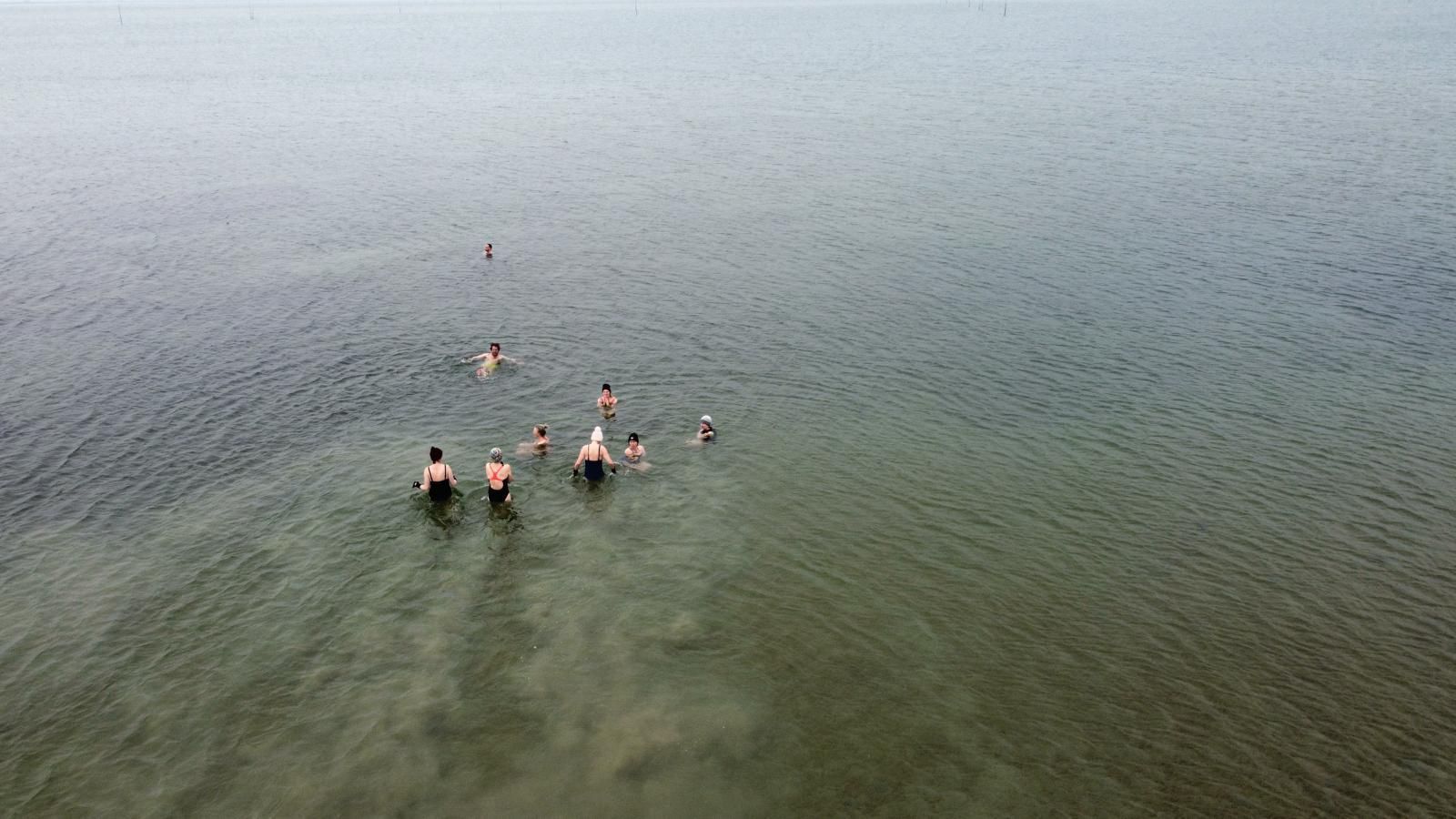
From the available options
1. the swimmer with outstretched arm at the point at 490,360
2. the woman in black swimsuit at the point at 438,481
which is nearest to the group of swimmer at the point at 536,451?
the woman in black swimsuit at the point at 438,481

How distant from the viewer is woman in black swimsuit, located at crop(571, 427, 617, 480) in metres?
24.3

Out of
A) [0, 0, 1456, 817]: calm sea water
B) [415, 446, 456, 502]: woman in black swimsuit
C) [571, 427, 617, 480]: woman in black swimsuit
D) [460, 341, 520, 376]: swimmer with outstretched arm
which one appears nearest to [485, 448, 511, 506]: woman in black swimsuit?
[0, 0, 1456, 817]: calm sea water

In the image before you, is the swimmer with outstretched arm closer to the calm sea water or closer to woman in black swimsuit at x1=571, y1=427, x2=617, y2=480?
the calm sea water

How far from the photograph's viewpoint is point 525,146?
67.4m

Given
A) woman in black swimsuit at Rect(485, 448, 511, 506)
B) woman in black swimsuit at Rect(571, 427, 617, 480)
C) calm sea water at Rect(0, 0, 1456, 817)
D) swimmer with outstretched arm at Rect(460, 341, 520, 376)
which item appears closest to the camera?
calm sea water at Rect(0, 0, 1456, 817)

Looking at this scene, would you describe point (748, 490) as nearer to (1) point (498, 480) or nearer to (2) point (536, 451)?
(2) point (536, 451)

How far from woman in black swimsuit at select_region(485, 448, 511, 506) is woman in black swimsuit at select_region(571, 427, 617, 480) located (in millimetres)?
1995

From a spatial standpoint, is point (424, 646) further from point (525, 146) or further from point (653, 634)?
point (525, 146)

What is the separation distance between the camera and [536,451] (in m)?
26.1

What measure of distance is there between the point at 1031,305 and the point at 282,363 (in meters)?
26.6

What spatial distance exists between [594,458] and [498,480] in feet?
8.10

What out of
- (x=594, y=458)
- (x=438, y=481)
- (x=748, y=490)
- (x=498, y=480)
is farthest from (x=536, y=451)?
(x=748, y=490)

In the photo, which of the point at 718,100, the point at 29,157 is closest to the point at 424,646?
the point at 29,157

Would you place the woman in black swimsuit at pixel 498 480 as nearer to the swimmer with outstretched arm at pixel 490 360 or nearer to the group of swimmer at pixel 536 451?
the group of swimmer at pixel 536 451
